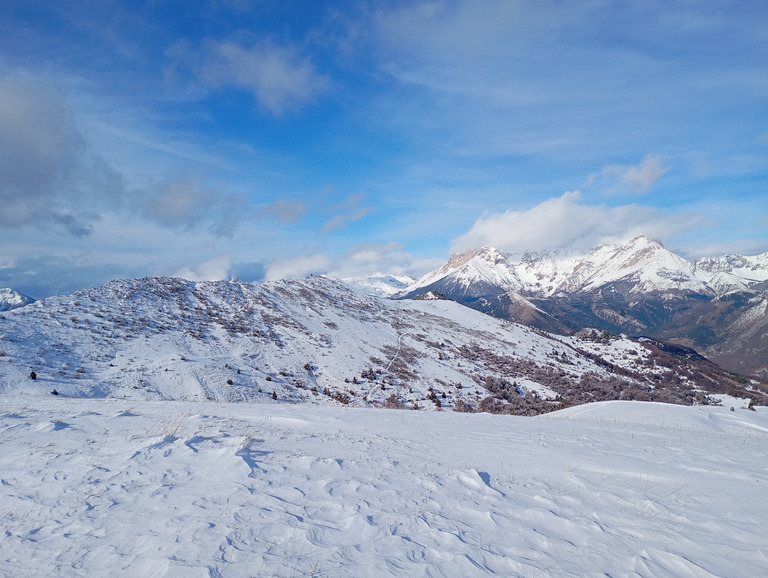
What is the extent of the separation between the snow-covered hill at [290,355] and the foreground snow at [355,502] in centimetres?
1508

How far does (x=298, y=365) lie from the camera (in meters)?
35.1

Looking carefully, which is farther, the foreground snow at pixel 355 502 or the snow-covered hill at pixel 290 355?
the snow-covered hill at pixel 290 355

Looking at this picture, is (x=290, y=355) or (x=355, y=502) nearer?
(x=355, y=502)

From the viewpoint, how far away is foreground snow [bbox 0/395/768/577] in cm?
499

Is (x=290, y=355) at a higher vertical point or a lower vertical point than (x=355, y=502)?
lower

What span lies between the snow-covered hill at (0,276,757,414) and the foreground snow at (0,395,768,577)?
49.5 feet

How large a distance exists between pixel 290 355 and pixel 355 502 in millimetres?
31474

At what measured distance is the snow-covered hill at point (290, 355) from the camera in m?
25.4

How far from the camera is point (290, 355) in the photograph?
3688 centimetres

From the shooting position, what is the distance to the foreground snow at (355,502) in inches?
196

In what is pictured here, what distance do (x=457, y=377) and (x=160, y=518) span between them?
35.5 metres

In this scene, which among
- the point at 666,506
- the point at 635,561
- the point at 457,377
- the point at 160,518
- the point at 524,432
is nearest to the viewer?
the point at 635,561

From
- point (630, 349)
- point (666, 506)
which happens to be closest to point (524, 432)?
point (666, 506)

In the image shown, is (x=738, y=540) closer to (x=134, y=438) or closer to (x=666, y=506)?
(x=666, y=506)
